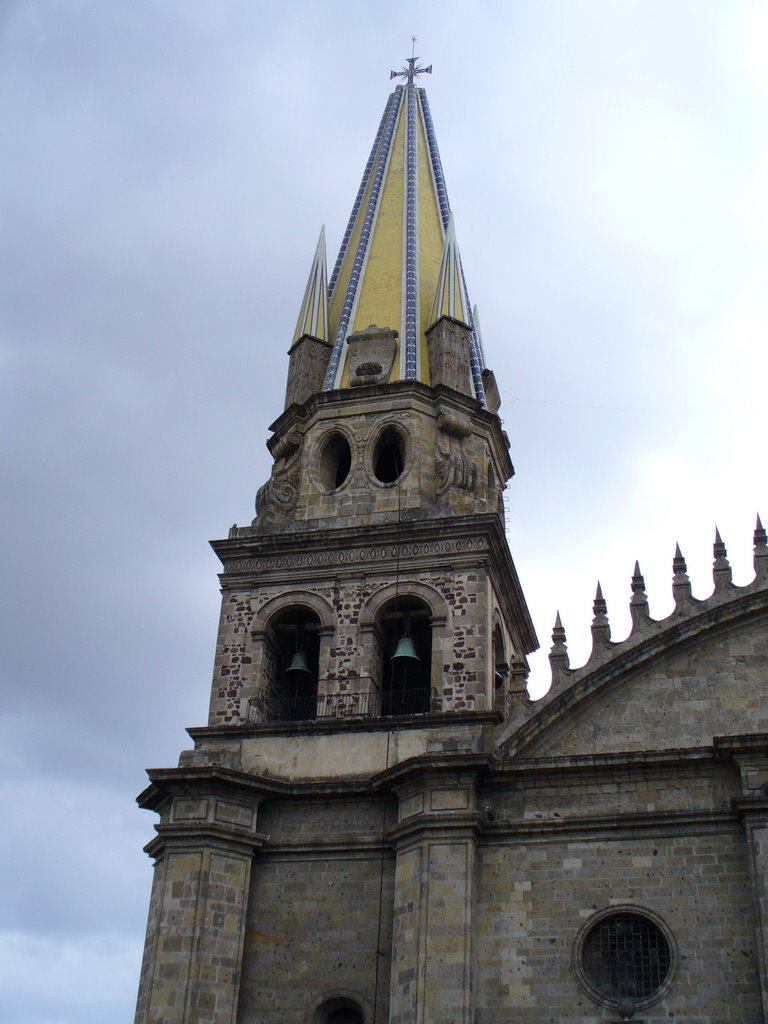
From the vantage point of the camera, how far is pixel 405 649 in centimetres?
2447

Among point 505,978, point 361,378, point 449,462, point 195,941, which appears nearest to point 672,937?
point 505,978

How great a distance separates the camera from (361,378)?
2850 centimetres

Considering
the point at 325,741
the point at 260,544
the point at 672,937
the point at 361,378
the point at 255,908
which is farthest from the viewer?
the point at 361,378

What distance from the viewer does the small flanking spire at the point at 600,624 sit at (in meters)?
23.4

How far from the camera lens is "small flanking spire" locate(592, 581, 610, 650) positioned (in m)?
23.4

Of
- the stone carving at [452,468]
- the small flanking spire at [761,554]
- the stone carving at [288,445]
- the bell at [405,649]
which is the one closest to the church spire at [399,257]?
the stone carving at [288,445]

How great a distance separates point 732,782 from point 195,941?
8551 mm

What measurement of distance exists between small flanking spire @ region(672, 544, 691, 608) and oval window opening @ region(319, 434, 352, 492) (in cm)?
710

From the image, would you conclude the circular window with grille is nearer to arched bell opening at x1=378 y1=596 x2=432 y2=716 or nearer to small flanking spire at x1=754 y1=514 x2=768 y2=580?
arched bell opening at x1=378 y1=596 x2=432 y2=716

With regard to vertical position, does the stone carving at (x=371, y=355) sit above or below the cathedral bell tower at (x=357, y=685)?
above

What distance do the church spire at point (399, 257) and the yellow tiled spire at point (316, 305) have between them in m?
0.28

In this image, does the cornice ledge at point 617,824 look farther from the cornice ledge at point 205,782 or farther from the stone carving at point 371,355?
the stone carving at point 371,355

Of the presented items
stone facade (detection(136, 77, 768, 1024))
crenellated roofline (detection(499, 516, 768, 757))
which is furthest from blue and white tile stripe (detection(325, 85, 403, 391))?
crenellated roofline (detection(499, 516, 768, 757))

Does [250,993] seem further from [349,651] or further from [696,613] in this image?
[696,613]
